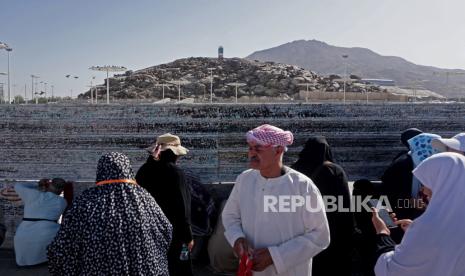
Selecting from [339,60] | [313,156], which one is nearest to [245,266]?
[313,156]

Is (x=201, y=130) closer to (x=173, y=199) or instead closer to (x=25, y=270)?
(x=173, y=199)

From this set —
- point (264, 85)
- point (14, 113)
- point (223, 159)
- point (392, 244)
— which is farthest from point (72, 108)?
point (264, 85)

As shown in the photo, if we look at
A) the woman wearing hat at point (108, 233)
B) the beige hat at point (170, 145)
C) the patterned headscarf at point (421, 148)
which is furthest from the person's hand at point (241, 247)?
the patterned headscarf at point (421, 148)

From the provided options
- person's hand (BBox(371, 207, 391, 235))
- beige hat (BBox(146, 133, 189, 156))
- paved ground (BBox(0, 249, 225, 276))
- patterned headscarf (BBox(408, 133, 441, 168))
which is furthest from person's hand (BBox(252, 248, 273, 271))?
paved ground (BBox(0, 249, 225, 276))

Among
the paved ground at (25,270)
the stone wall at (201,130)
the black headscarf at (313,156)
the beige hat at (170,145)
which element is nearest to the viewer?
the black headscarf at (313,156)

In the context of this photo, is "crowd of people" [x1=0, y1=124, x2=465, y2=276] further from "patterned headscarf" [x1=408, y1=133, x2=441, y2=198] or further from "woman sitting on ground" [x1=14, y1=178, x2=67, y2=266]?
"woman sitting on ground" [x1=14, y1=178, x2=67, y2=266]

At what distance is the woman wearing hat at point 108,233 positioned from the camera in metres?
2.16

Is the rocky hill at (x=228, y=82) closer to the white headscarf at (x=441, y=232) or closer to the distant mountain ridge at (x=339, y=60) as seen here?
the white headscarf at (x=441, y=232)

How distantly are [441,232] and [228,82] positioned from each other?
6542 centimetres

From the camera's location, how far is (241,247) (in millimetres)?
2441

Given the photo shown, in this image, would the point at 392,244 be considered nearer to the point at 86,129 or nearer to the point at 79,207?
the point at 79,207

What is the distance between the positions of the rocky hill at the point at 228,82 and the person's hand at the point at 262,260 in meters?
45.9

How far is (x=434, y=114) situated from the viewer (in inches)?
189

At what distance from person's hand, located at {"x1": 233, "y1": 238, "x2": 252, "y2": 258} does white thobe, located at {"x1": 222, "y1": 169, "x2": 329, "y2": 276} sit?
38 millimetres
